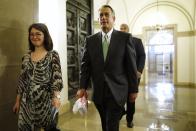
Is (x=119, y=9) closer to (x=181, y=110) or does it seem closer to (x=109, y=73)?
(x=181, y=110)

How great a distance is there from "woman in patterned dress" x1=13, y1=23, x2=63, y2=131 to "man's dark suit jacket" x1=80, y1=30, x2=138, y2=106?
1.20 feet

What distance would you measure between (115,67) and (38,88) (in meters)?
0.75

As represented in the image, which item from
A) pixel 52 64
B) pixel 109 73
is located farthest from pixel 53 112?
pixel 109 73

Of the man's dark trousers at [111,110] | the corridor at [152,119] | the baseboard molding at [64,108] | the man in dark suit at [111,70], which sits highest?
the man in dark suit at [111,70]

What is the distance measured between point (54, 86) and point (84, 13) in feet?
16.5

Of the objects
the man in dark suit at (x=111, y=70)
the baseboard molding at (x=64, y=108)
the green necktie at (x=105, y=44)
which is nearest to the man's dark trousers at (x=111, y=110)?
the man in dark suit at (x=111, y=70)

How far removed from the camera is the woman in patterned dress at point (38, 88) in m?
2.14

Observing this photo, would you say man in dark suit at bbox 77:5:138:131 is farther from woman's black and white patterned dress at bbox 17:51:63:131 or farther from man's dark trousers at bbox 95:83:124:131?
woman's black and white patterned dress at bbox 17:51:63:131

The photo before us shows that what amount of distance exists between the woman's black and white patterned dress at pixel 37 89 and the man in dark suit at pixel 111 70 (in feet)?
1.07

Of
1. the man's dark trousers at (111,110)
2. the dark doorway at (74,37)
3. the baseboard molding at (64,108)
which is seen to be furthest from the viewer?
the dark doorway at (74,37)

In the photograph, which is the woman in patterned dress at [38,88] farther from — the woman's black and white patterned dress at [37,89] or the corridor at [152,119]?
the corridor at [152,119]

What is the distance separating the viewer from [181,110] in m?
5.01

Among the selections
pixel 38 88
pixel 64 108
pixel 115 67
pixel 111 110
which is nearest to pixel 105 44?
pixel 115 67

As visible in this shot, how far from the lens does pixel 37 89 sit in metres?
2.14
